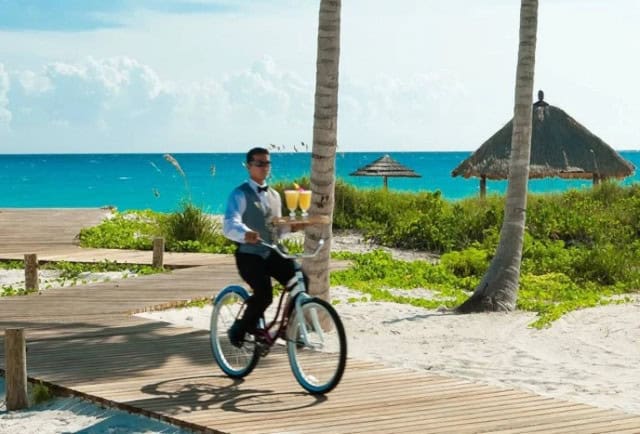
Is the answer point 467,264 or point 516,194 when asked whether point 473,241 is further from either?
point 516,194

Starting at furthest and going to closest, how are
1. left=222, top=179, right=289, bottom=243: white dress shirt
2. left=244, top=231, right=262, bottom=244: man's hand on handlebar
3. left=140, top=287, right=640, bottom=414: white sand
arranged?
left=140, top=287, right=640, bottom=414: white sand, left=222, top=179, right=289, bottom=243: white dress shirt, left=244, top=231, right=262, bottom=244: man's hand on handlebar

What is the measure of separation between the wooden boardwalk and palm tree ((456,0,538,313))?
4086 mm

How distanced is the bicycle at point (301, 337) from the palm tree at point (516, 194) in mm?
4972

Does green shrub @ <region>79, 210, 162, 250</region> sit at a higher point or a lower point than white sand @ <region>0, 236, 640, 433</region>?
higher

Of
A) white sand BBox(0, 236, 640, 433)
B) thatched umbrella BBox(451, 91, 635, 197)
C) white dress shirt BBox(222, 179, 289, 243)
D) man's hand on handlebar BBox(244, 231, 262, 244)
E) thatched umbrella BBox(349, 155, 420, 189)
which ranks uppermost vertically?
thatched umbrella BBox(451, 91, 635, 197)

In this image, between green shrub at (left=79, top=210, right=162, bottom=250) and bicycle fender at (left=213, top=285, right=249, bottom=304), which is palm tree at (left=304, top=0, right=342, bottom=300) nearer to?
bicycle fender at (left=213, top=285, right=249, bottom=304)

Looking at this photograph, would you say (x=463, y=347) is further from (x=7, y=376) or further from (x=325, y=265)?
(x=7, y=376)

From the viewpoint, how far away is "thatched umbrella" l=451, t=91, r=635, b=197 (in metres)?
27.4

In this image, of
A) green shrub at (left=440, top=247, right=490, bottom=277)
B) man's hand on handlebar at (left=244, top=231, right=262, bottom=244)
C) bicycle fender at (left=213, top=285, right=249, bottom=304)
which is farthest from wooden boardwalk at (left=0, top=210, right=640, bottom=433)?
green shrub at (left=440, top=247, right=490, bottom=277)

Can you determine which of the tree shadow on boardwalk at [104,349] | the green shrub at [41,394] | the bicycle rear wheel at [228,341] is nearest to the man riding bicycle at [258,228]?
the bicycle rear wheel at [228,341]

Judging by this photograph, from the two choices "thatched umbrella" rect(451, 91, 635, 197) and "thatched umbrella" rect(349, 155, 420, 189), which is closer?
"thatched umbrella" rect(451, 91, 635, 197)

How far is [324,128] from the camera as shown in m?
10.8

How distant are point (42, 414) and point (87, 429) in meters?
0.67

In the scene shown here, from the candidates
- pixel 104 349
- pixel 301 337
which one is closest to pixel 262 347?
pixel 301 337
